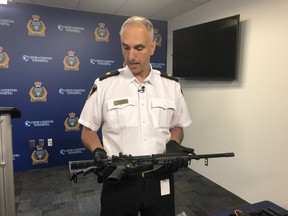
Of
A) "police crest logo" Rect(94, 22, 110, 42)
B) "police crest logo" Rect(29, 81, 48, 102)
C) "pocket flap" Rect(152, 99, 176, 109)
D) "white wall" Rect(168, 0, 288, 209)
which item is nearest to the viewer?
"pocket flap" Rect(152, 99, 176, 109)

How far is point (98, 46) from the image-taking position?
396 cm

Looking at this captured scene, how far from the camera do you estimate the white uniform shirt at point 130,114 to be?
127cm

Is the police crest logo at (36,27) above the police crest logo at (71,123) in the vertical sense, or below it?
above

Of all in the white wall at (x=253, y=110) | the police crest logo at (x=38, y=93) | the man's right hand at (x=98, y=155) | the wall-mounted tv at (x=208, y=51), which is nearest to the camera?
the man's right hand at (x=98, y=155)

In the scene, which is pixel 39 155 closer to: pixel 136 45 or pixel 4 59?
pixel 4 59

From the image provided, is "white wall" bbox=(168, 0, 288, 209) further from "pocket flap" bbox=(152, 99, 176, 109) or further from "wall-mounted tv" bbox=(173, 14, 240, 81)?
"pocket flap" bbox=(152, 99, 176, 109)

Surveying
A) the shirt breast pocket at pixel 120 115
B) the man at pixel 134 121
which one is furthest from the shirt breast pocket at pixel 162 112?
the shirt breast pocket at pixel 120 115

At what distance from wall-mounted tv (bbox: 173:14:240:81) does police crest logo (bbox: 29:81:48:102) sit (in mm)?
2184

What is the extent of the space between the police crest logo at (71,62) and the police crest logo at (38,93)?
1.67ft

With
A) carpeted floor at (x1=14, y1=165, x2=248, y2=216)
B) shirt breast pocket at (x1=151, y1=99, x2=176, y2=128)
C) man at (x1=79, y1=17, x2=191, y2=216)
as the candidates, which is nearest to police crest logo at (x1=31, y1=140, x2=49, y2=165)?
carpeted floor at (x1=14, y1=165, x2=248, y2=216)

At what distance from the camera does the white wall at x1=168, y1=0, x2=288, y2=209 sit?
7.48 feet

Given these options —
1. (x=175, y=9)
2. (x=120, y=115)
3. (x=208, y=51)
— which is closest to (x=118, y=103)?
(x=120, y=115)

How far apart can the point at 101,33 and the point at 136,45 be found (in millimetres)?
2988

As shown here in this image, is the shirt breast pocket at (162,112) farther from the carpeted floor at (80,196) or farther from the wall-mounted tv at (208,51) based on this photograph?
the wall-mounted tv at (208,51)
